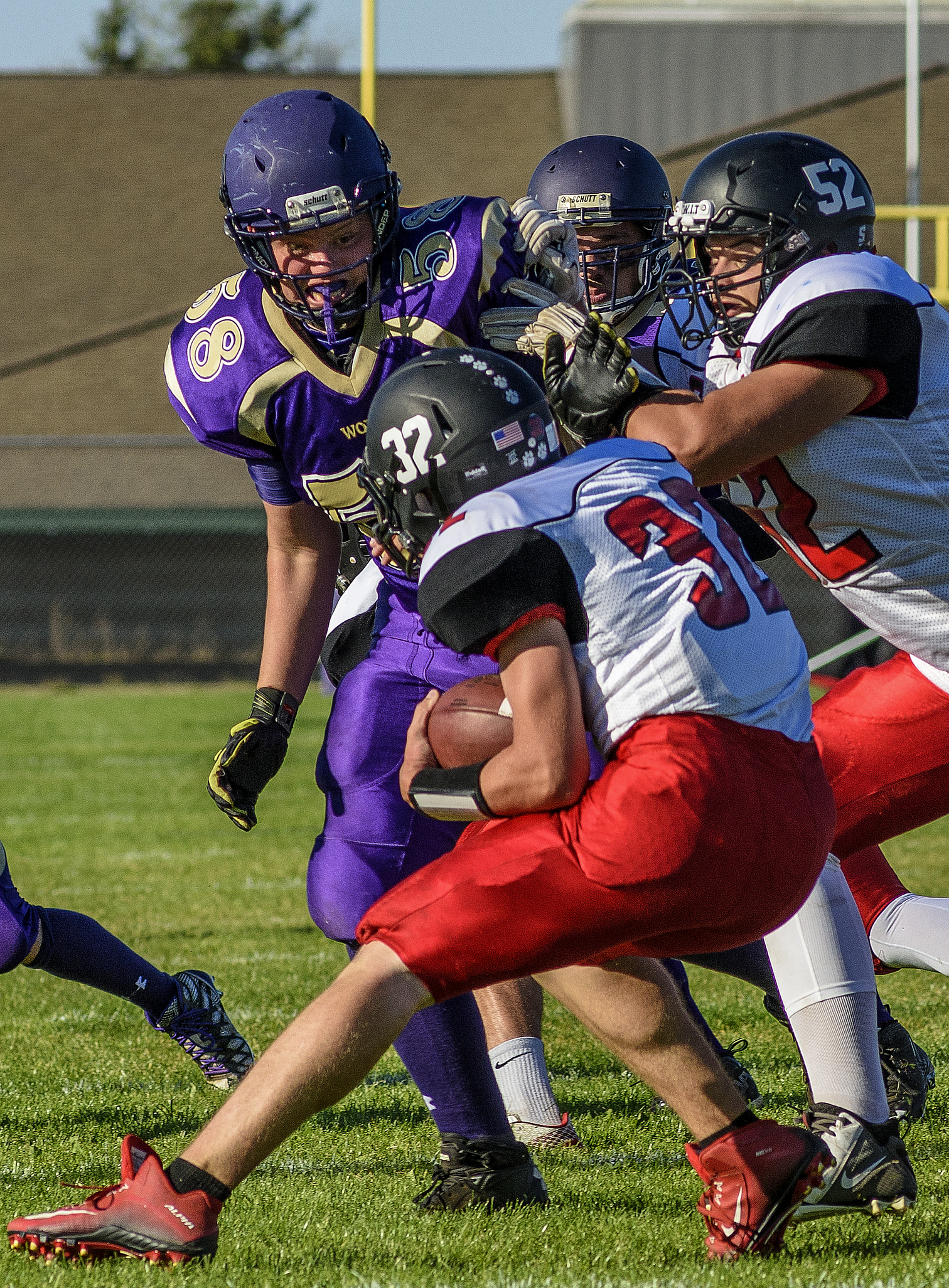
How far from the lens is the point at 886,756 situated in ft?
9.98

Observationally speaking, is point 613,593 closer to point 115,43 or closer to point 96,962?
point 96,962

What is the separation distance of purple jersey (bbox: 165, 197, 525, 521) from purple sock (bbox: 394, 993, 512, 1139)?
0.99m

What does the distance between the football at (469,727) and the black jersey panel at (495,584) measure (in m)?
0.19

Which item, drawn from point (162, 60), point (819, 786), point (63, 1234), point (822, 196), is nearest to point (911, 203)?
point (822, 196)

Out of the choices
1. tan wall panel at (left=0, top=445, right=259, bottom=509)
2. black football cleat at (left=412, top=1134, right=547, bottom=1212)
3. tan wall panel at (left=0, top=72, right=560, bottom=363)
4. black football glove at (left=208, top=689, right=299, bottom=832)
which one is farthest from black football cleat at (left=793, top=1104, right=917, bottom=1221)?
tan wall panel at (left=0, top=72, right=560, bottom=363)

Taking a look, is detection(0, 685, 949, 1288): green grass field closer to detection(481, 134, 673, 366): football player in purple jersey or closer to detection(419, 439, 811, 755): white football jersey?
detection(419, 439, 811, 755): white football jersey

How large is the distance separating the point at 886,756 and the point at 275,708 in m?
1.21

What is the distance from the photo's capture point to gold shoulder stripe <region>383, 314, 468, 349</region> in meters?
3.02

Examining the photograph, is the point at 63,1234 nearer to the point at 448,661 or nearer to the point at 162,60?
the point at 448,661

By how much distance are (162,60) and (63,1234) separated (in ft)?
109

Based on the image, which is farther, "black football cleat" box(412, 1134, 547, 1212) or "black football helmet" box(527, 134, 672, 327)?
"black football helmet" box(527, 134, 672, 327)

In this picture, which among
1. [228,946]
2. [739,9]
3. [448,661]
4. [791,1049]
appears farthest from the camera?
[739,9]

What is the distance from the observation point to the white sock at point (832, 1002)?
2.74 metres

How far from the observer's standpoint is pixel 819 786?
99.5 inches
